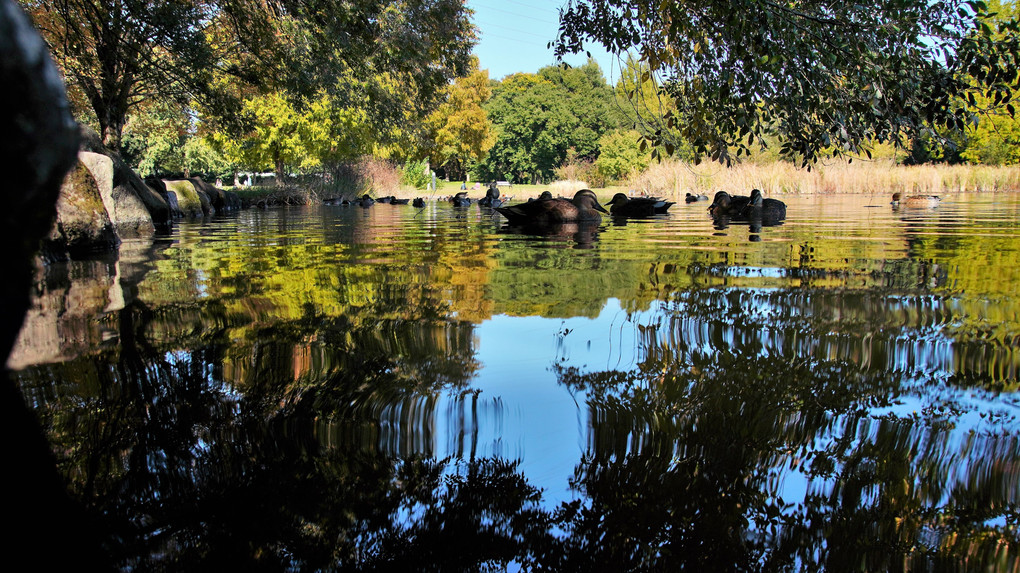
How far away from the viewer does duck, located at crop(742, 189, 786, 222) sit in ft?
42.2

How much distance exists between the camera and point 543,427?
6.00 ft

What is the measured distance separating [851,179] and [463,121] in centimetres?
2814

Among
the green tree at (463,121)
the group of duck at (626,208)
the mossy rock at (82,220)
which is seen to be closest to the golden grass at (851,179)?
the group of duck at (626,208)

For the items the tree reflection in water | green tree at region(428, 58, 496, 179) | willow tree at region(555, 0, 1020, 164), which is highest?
green tree at region(428, 58, 496, 179)

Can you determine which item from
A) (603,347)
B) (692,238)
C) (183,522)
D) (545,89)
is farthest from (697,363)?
(545,89)

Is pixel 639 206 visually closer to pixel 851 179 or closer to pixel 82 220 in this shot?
pixel 82 220

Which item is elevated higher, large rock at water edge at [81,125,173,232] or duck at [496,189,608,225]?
large rock at water edge at [81,125,173,232]

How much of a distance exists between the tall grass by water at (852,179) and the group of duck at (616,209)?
13.5m

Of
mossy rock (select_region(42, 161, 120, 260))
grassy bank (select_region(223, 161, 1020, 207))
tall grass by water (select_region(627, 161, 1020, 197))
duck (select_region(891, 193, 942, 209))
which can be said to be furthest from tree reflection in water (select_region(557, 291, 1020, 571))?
tall grass by water (select_region(627, 161, 1020, 197))

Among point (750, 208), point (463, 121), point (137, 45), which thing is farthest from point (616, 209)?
point (463, 121)

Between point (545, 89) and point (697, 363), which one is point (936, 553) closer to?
point (697, 363)

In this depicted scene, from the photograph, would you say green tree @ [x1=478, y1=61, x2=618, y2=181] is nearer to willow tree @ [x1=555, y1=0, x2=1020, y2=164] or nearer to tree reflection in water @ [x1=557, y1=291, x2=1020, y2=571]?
willow tree @ [x1=555, y1=0, x2=1020, y2=164]

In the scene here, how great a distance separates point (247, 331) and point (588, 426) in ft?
6.04

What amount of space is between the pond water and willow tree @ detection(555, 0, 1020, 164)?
6.60 ft
